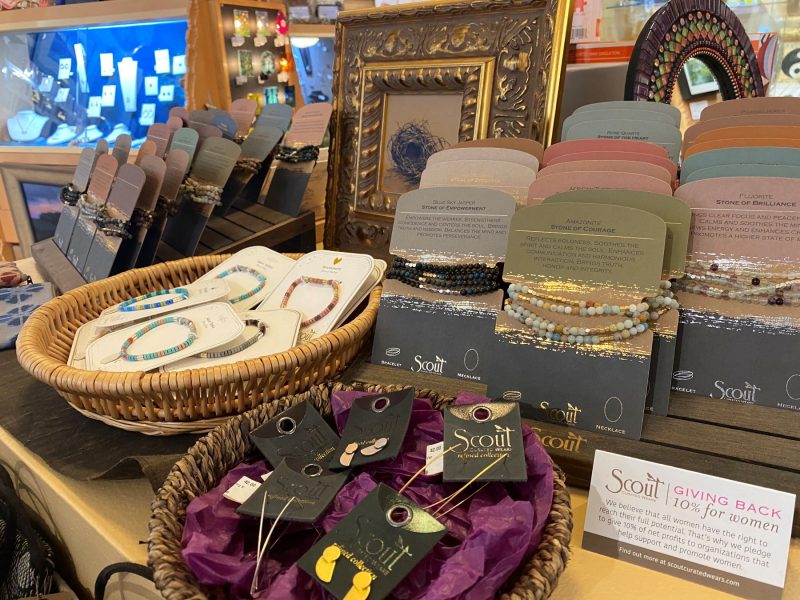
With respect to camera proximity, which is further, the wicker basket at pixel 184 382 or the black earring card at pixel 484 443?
the wicker basket at pixel 184 382

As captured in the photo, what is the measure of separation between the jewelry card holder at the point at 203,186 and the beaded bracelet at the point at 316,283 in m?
0.35

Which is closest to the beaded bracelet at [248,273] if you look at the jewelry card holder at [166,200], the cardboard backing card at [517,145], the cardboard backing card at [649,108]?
the jewelry card holder at [166,200]

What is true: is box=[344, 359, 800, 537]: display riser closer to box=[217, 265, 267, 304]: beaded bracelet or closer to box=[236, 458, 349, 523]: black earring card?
box=[236, 458, 349, 523]: black earring card

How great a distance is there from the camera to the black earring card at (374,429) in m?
0.60

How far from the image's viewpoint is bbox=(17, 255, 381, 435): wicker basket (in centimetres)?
72

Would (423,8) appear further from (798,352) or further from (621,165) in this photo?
(798,352)

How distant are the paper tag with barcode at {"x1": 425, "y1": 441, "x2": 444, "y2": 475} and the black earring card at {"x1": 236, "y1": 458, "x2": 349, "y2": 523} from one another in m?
0.09

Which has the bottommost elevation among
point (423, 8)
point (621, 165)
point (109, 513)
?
point (109, 513)

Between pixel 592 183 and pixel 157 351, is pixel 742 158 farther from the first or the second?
pixel 157 351

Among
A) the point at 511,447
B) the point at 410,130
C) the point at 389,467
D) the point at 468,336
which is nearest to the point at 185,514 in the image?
the point at 389,467

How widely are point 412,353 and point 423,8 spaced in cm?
73

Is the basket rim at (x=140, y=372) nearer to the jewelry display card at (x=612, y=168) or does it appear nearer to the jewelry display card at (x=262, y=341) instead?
the jewelry display card at (x=262, y=341)

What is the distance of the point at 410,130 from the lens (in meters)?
1.23

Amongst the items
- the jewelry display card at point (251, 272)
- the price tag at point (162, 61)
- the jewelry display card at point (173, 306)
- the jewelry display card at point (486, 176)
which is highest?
the price tag at point (162, 61)
